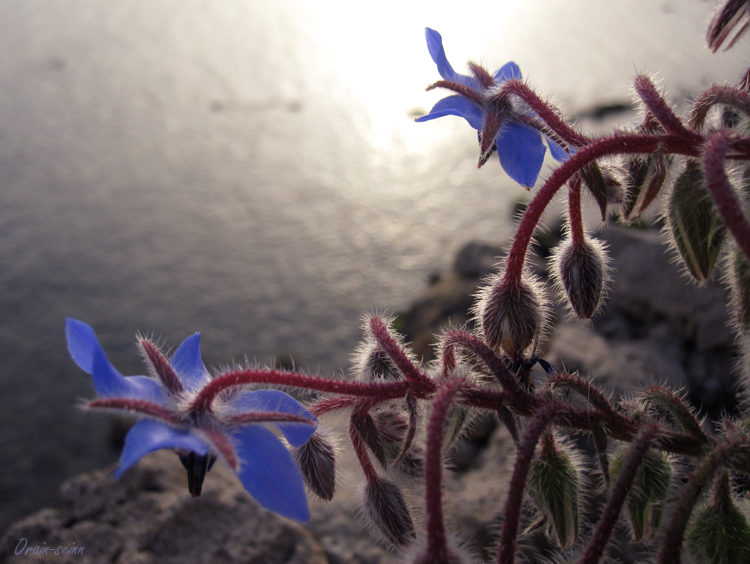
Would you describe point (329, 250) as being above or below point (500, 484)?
above

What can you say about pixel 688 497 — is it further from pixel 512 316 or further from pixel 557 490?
pixel 512 316

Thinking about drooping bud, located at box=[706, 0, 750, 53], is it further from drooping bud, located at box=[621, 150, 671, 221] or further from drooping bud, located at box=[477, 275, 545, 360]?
drooping bud, located at box=[477, 275, 545, 360]

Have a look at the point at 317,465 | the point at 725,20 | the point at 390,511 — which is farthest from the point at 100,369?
the point at 725,20

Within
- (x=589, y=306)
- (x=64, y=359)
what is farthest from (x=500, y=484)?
(x=64, y=359)

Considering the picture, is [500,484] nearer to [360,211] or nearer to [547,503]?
[547,503]

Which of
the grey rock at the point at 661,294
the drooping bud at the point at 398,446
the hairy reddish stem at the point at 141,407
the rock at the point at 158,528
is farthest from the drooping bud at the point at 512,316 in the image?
the grey rock at the point at 661,294

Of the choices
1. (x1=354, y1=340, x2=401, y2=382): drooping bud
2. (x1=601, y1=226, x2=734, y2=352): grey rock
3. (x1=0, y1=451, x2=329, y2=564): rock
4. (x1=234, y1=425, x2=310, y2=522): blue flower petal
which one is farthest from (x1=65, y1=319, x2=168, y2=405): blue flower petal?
(x1=601, y1=226, x2=734, y2=352): grey rock

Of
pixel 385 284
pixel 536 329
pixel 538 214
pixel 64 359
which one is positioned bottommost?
pixel 64 359
